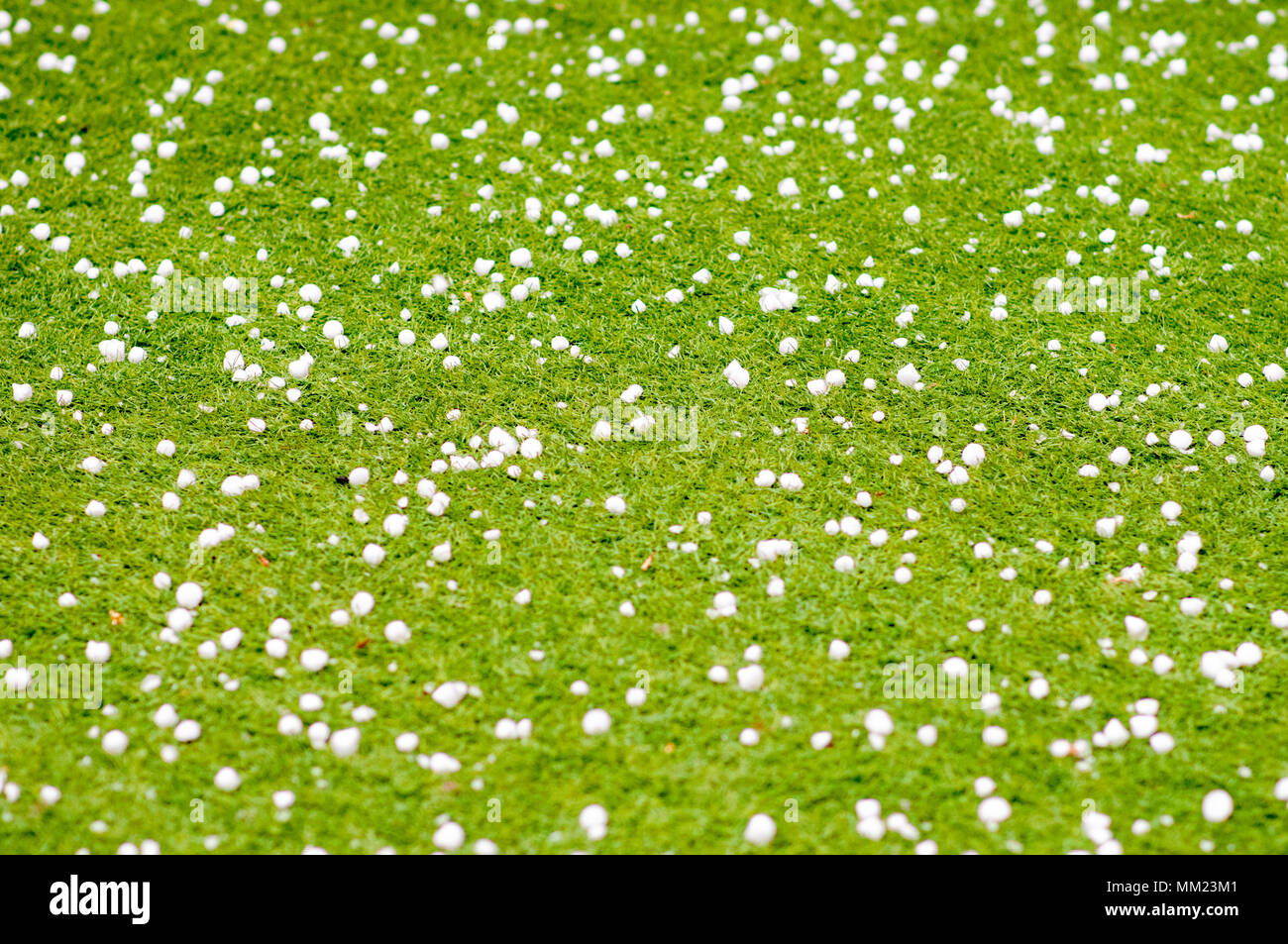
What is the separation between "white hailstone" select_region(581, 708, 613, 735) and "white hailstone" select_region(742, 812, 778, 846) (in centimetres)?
47

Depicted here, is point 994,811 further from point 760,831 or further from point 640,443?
point 640,443

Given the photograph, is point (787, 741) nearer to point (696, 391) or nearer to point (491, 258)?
point (696, 391)

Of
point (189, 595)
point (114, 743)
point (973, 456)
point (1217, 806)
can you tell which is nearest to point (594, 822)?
point (114, 743)

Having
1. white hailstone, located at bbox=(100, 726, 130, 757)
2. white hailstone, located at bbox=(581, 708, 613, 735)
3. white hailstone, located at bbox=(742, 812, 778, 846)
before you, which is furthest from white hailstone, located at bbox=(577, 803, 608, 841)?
white hailstone, located at bbox=(100, 726, 130, 757)

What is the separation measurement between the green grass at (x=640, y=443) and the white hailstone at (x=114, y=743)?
0.11 ft

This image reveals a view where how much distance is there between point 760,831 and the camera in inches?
101

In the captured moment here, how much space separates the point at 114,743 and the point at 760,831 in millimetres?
1713

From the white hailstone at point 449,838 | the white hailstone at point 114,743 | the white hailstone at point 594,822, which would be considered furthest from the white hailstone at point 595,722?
the white hailstone at point 114,743

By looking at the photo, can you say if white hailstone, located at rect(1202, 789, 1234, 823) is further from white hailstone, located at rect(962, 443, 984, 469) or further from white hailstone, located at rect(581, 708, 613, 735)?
white hailstone, located at rect(581, 708, 613, 735)

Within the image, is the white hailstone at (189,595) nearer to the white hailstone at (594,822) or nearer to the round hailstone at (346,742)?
the round hailstone at (346,742)

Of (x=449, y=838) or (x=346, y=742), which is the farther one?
(x=346, y=742)

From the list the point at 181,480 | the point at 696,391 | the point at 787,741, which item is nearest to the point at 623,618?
the point at 787,741

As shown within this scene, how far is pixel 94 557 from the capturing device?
322 cm
